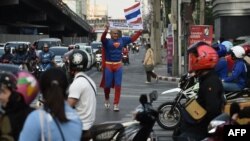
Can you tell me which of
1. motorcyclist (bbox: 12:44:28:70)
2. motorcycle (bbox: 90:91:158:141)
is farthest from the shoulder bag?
motorcyclist (bbox: 12:44:28:70)

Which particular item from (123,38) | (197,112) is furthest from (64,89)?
(123,38)

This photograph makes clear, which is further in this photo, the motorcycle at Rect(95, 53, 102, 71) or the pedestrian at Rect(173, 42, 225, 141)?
the motorcycle at Rect(95, 53, 102, 71)

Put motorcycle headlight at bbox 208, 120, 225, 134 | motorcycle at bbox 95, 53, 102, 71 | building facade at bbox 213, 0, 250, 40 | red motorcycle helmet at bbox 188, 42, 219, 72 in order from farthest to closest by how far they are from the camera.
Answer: building facade at bbox 213, 0, 250, 40 → motorcycle at bbox 95, 53, 102, 71 → red motorcycle helmet at bbox 188, 42, 219, 72 → motorcycle headlight at bbox 208, 120, 225, 134

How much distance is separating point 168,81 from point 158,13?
18006 mm

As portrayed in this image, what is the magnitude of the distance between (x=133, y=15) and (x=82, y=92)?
1914cm

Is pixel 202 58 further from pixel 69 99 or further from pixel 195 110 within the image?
pixel 69 99

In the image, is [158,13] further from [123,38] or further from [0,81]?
[0,81]

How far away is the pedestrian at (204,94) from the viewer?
690cm

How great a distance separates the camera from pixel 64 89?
16.1 ft

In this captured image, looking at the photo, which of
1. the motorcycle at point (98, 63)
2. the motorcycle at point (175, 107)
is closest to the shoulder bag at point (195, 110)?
the motorcycle at point (175, 107)

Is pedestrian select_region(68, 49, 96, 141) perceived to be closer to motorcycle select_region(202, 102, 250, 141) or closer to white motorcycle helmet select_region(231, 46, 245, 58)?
motorcycle select_region(202, 102, 250, 141)

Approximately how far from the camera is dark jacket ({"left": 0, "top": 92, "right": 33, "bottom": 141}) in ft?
16.8

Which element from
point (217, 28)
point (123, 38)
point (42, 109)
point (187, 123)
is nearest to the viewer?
point (42, 109)

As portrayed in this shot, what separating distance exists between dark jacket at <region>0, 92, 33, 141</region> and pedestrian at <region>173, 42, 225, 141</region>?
2431mm
